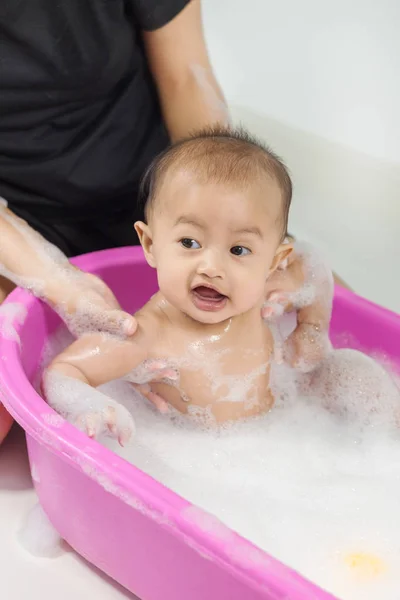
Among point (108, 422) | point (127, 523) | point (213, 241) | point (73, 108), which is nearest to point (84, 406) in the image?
point (108, 422)

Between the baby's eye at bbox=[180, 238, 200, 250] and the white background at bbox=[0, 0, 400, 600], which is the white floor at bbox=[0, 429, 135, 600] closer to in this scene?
the baby's eye at bbox=[180, 238, 200, 250]

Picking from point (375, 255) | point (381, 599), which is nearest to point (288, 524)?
point (381, 599)

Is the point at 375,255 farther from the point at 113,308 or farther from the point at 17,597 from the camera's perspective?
the point at 17,597

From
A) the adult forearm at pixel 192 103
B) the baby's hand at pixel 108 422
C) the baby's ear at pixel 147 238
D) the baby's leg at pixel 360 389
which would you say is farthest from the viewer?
the adult forearm at pixel 192 103

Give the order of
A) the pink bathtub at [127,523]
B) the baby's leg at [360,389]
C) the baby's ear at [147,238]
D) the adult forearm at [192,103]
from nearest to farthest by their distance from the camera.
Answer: the pink bathtub at [127,523]
the baby's ear at [147,238]
the baby's leg at [360,389]
the adult forearm at [192,103]

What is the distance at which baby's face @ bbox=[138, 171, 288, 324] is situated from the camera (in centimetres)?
93

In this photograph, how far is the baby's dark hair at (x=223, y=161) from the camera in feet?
3.06

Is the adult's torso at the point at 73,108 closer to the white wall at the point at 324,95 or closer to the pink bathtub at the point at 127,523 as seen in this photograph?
the pink bathtub at the point at 127,523

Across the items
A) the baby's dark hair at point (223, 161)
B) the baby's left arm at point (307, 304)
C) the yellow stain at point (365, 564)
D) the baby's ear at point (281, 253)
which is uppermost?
the baby's dark hair at point (223, 161)

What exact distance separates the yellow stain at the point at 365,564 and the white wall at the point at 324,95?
969 mm

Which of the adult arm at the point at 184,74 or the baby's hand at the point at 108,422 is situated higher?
the adult arm at the point at 184,74

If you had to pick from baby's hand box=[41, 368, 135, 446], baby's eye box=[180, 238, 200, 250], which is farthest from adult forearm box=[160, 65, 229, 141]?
baby's hand box=[41, 368, 135, 446]

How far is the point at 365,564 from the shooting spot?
912mm

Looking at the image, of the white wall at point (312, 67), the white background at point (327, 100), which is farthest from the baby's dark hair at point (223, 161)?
the white wall at point (312, 67)
